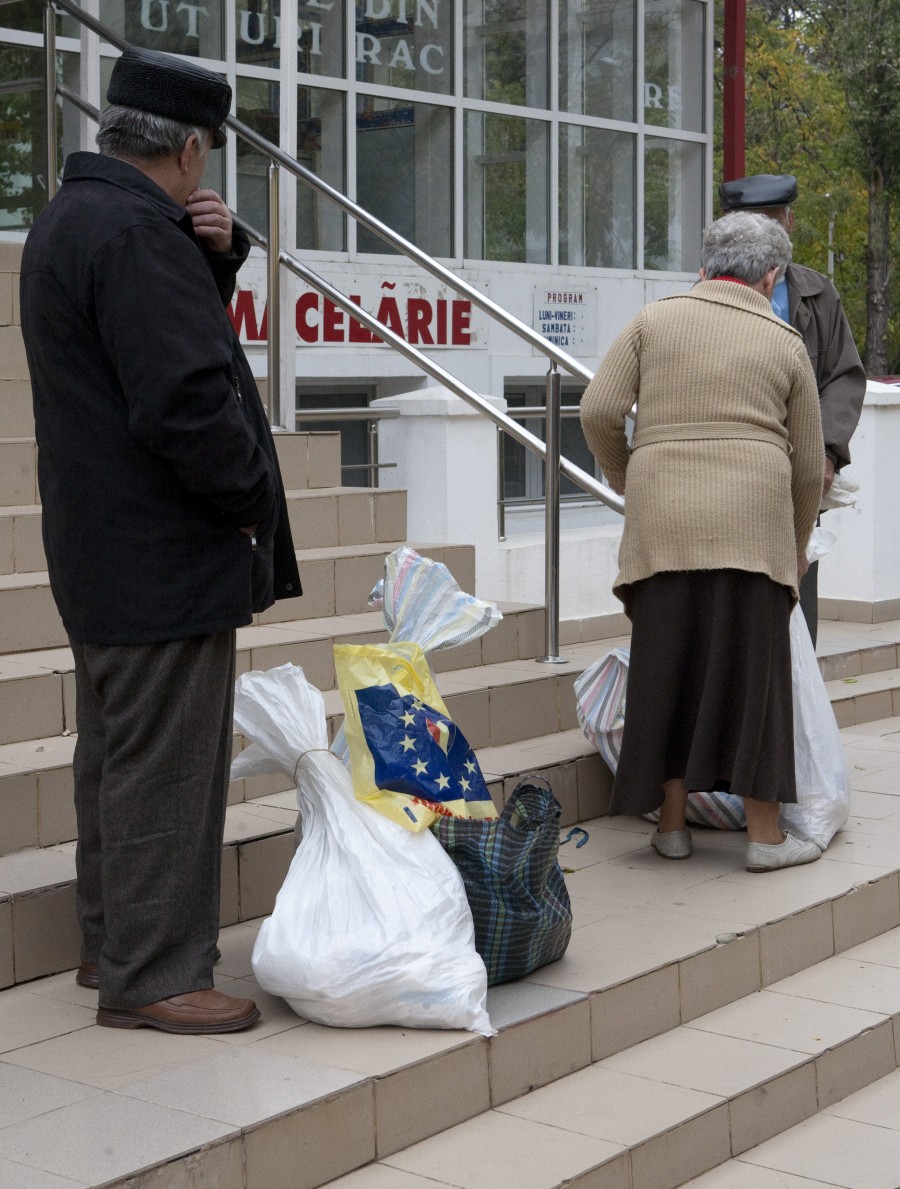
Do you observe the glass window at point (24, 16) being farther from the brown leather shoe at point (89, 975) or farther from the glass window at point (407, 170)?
the glass window at point (407, 170)

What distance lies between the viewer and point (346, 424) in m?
11.3

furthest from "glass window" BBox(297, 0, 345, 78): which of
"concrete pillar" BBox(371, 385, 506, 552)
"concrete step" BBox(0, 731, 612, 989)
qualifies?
"concrete step" BBox(0, 731, 612, 989)

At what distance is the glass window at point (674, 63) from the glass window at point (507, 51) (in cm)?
125

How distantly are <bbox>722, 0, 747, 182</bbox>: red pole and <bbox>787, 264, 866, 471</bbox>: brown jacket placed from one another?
810 cm

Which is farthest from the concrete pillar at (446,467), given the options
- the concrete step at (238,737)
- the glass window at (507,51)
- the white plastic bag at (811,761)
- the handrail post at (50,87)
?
the glass window at (507,51)

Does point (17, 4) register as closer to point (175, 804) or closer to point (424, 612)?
point (424, 612)

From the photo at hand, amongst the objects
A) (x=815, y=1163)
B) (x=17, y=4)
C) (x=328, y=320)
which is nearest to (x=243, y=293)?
(x=328, y=320)

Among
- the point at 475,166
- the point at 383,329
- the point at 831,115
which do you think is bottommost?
the point at 383,329

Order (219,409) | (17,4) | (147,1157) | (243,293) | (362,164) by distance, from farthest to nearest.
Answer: (362,164)
(243,293)
(17,4)
(219,409)
(147,1157)

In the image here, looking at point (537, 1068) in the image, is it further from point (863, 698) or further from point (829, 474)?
point (863, 698)

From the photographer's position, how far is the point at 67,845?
12.8 feet

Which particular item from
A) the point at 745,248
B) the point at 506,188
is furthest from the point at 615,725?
the point at 506,188

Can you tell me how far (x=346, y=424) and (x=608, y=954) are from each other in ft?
26.1

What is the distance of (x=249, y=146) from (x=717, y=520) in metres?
7.22
